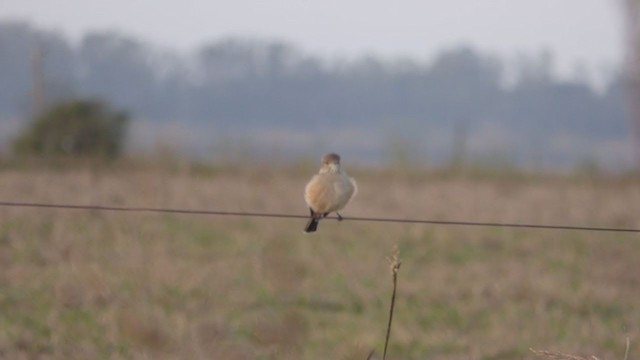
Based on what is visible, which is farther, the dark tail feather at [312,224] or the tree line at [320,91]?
the tree line at [320,91]

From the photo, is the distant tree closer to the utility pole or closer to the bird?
the utility pole

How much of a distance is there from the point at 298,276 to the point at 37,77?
20819mm

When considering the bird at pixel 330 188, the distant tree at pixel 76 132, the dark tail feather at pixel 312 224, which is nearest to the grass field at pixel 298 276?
the dark tail feather at pixel 312 224

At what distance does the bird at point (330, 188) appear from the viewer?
459 centimetres

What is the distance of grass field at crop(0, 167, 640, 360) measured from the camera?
404 inches

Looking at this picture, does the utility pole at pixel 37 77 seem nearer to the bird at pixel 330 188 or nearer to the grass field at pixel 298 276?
the grass field at pixel 298 276

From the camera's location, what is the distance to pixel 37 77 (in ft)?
107

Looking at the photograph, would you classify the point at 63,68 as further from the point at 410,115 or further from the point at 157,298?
the point at 157,298

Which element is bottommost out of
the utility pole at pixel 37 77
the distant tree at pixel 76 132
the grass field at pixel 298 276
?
the grass field at pixel 298 276

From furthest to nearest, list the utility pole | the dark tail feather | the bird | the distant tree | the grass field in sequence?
the utility pole < the distant tree < the grass field < the dark tail feather < the bird

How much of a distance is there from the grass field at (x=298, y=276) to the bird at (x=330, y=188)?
4201 millimetres

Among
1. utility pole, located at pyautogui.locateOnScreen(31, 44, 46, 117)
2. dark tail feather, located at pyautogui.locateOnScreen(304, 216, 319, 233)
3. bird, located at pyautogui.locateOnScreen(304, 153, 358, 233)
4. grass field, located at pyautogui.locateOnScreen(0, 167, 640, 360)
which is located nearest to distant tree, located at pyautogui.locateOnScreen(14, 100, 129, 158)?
utility pole, located at pyautogui.locateOnScreen(31, 44, 46, 117)

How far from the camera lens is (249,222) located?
16.9 meters

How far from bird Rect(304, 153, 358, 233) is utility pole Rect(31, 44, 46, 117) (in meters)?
27.5
